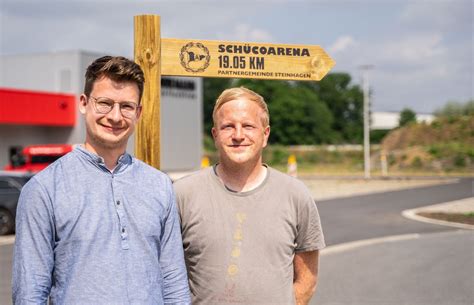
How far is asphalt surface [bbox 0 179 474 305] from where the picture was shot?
7.98 m

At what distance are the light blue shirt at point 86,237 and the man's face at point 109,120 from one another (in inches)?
3.2

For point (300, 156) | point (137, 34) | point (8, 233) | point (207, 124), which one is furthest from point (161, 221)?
point (207, 124)

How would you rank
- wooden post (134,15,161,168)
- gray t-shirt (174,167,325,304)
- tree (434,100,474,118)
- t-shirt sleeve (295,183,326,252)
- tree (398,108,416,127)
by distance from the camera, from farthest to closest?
tree (398,108,416,127) → tree (434,100,474,118) → wooden post (134,15,161,168) → t-shirt sleeve (295,183,326,252) → gray t-shirt (174,167,325,304)

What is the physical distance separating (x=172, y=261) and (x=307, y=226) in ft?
2.65

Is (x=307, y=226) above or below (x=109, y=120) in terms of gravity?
below

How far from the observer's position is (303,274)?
344cm

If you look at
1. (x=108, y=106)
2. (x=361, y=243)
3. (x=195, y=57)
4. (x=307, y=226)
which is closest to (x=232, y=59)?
(x=195, y=57)

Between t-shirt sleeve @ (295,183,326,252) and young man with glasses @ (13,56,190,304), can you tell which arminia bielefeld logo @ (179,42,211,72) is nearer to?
t-shirt sleeve @ (295,183,326,252)

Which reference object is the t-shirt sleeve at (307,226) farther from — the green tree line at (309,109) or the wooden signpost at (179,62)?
the green tree line at (309,109)

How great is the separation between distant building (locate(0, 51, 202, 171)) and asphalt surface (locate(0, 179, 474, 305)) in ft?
64.3

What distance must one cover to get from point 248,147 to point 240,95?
0.86ft

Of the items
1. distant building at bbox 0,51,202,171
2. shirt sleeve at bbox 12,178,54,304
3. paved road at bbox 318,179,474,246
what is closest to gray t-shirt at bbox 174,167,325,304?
shirt sleeve at bbox 12,178,54,304

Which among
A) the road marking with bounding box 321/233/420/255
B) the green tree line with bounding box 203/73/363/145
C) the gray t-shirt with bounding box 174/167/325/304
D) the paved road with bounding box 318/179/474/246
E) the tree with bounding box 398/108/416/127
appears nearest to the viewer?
the gray t-shirt with bounding box 174/167/325/304

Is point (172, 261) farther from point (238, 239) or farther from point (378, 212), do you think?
point (378, 212)
